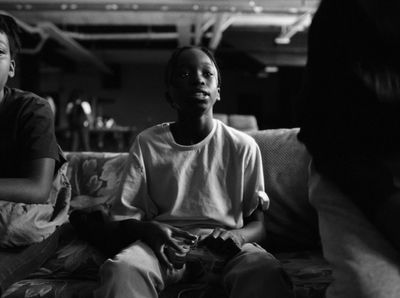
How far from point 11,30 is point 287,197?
3.45ft

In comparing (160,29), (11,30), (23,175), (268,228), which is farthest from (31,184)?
(160,29)

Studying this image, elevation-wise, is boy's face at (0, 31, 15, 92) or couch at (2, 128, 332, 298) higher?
boy's face at (0, 31, 15, 92)

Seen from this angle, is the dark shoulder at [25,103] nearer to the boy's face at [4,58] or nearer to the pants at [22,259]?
the boy's face at [4,58]

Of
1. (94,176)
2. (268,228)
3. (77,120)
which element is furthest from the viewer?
(77,120)

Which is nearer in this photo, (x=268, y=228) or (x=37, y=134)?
(x=37, y=134)

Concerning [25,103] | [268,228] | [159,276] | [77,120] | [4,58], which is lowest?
[77,120]

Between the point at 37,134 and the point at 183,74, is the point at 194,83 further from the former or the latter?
the point at 37,134

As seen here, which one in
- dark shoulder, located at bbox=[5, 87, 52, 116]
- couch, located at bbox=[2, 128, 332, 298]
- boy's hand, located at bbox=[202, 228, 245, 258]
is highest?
dark shoulder, located at bbox=[5, 87, 52, 116]

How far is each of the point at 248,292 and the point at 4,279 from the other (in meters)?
0.62

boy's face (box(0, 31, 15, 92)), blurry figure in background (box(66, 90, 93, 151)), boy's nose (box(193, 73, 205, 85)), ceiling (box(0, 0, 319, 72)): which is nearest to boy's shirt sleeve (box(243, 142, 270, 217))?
boy's nose (box(193, 73, 205, 85))

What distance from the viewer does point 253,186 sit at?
1.40 meters

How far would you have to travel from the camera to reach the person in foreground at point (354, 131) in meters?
0.81

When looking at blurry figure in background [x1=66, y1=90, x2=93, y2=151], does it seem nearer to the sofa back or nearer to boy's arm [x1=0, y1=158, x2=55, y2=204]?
the sofa back

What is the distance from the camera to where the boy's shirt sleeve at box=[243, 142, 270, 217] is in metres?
1.37
